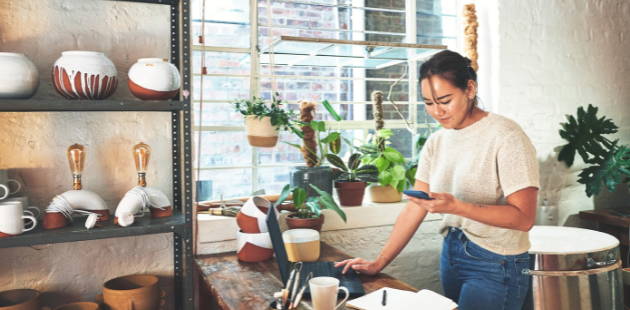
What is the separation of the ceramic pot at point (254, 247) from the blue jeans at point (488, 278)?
0.81 metres

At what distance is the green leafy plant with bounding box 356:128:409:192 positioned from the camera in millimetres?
2805

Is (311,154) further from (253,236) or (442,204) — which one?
(442,204)

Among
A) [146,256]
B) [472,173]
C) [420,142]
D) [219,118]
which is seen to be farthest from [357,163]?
[146,256]

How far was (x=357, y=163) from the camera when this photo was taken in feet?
9.20

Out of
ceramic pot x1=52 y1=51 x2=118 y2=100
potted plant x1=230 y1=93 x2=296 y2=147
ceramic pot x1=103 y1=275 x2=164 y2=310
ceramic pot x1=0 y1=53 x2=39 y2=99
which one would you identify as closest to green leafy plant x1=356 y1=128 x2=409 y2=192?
potted plant x1=230 y1=93 x2=296 y2=147

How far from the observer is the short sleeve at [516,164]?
164cm

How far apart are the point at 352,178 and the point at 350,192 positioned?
0.30ft

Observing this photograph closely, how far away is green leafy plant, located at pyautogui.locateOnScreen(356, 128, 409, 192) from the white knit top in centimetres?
84

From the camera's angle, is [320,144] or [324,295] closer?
[324,295]

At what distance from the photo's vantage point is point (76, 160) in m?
1.96

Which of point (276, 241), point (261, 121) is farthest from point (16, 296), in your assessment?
point (261, 121)

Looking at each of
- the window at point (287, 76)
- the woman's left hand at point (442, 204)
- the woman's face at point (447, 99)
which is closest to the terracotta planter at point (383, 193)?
the window at point (287, 76)

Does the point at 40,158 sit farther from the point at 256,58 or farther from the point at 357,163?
the point at 357,163

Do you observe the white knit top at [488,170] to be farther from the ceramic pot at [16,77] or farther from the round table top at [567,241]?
the ceramic pot at [16,77]
